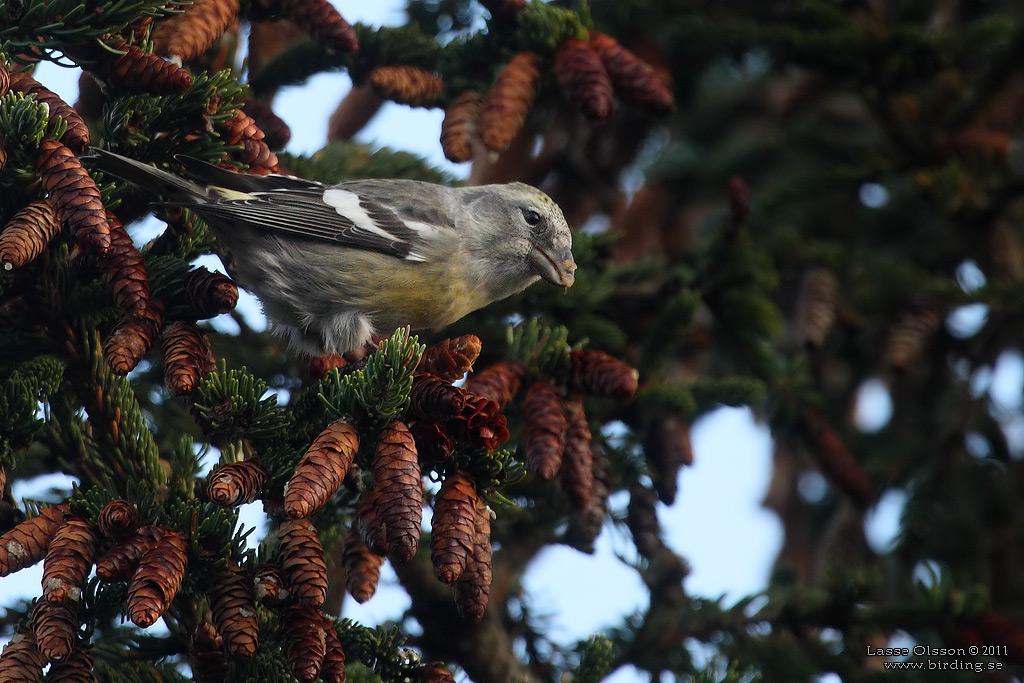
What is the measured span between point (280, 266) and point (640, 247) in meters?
1.59

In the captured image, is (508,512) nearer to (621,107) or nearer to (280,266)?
(280,266)

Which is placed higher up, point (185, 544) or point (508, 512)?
point (185, 544)

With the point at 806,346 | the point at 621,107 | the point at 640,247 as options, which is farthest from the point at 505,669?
the point at 621,107

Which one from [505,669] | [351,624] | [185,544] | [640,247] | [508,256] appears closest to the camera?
[185,544]

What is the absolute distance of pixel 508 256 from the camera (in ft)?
11.2

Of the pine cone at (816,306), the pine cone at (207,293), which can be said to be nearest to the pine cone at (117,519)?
the pine cone at (207,293)

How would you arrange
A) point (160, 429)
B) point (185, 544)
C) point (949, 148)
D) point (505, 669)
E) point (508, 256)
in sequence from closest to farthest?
point (185, 544), point (505, 669), point (160, 429), point (508, 256), point (949, 148)

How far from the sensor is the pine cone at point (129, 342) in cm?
201

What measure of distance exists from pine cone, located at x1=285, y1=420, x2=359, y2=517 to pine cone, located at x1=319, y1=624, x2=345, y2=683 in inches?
10.9

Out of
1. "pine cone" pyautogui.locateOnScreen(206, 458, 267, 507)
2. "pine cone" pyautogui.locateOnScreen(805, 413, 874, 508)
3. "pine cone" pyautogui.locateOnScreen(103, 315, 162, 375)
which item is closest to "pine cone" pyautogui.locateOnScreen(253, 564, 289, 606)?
"pine cone" pyautogui.locateOnScreen(206, 458, 267, 507)

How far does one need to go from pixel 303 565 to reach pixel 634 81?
5.84ft

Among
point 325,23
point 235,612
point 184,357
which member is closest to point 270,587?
point 235,612

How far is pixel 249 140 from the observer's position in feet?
8.86

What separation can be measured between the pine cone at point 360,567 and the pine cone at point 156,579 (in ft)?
1.75
